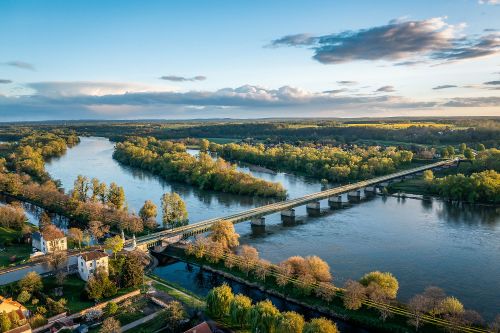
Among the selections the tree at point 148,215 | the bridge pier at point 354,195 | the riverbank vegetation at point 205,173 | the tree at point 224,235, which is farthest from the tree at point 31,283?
the bridge pier at point 354,195

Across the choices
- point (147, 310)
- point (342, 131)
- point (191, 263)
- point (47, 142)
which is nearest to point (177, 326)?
point (147, 310)

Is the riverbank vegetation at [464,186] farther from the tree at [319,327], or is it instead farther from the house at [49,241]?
the house at [49,241]

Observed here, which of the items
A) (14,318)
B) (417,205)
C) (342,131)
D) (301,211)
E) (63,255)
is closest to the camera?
(14,318)

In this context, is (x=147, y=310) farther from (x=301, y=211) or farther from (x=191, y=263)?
(x=301, y=211)

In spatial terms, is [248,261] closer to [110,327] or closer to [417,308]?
[417,308]

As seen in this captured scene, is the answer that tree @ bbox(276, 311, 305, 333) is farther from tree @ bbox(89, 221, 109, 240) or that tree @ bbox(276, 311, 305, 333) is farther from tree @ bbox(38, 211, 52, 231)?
tree @ bbox(38, 211, 52, 231)

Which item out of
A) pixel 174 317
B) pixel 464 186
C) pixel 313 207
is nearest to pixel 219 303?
pixel 174 317
